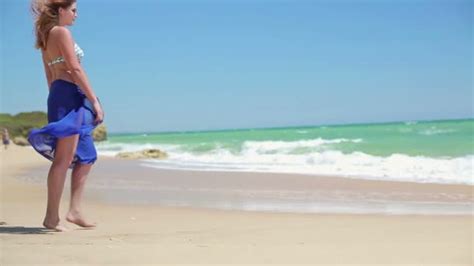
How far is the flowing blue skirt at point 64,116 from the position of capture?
3691 millimetres

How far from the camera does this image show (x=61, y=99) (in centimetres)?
378

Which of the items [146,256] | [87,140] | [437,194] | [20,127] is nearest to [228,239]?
[146,256]

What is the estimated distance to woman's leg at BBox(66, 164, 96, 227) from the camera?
3979mm

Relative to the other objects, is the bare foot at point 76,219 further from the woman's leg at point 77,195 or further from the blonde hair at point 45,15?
the blonde hair at point 45,15

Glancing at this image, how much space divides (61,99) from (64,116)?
123 mm

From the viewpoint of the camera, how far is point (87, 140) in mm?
3977

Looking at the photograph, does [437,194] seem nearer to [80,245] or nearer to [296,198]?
[296,198]

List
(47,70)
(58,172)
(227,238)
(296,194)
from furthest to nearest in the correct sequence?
1. (296,194)
2. (47,70)
3. (58,172)
4. (227,238)

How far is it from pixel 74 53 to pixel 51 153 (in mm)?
713

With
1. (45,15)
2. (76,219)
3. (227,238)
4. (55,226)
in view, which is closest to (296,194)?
(227,238)

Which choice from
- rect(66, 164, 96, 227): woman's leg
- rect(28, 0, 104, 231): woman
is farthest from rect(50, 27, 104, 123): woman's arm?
rect(66, 164, 96, 227): woman's leg

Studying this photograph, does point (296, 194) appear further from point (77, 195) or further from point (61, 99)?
point (61, 99)

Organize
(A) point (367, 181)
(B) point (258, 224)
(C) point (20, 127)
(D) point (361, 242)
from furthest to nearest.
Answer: (C) point (20, 127) → (A) point (367, 181) → (B) point (258, 224) → (D) point (361, 242)

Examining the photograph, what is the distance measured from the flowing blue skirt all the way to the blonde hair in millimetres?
323
